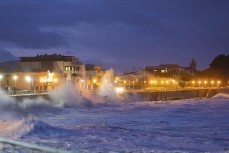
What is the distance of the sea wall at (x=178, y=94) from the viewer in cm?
7038

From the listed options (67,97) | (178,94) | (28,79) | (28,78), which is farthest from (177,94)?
(28,78)

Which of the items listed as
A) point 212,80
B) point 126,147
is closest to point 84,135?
point 126,147

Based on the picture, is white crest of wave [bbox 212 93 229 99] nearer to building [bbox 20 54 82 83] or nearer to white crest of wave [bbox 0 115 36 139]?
building [bbox 20 54 82 83]

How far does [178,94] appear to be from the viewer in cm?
7856

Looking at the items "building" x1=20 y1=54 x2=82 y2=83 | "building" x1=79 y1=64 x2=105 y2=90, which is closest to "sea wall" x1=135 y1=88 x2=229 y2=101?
"building" x1=20 y1=54 x2=82 y2=83

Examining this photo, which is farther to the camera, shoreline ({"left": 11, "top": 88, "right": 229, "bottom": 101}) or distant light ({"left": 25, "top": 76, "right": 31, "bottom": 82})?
shoreline ({"left": 11, "top": 88, "right": 229, "bottom": 101})

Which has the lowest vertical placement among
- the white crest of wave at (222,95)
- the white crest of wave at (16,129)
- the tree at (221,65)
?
the white crest of wave at (16,129)

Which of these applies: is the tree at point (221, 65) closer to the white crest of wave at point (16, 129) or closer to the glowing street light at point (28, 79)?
the glowing street light at point (28, 79)

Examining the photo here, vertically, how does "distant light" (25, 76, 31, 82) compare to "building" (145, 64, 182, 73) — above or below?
below

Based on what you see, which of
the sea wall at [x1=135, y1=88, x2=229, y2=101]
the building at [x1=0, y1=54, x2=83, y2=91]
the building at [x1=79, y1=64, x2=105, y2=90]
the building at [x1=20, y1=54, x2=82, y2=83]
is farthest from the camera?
the building at [x1=79, y1=64, x2=105, y2=90]

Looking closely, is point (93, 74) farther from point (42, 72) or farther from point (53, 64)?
point (42, 72)

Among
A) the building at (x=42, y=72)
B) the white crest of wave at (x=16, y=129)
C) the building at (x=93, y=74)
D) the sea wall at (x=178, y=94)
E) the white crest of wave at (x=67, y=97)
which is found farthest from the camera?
the building at (x=93, y=74)

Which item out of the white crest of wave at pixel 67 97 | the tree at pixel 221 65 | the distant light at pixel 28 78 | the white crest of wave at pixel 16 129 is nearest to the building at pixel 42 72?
the distant light at pixel 28 78

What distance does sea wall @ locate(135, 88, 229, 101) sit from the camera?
7038 cm
